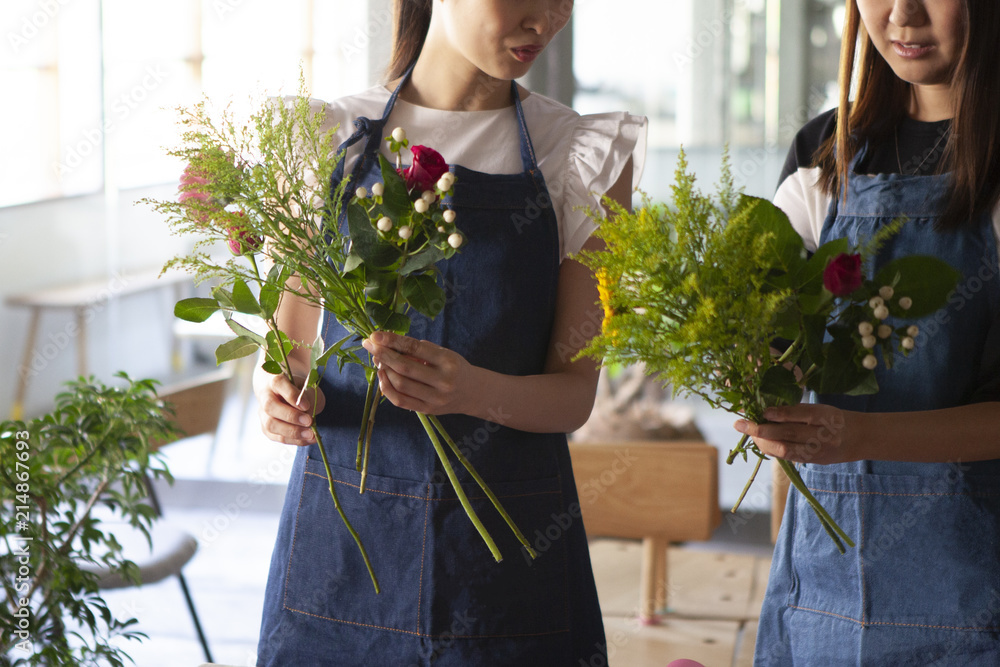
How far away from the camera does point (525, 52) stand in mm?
1263

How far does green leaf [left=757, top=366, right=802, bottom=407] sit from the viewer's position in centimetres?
103

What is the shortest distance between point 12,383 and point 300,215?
9.96 ft

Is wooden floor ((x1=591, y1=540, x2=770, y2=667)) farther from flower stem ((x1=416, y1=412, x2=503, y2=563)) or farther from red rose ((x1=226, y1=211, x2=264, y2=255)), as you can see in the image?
red rose ((x1=226, y1=211, x2=264, y2=255))

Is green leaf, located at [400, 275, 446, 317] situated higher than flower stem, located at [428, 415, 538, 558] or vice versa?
green leaf, located at [400, 275, 446, 317]

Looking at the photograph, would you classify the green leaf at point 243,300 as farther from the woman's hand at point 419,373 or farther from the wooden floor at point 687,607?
the wooden floor at point 687,607

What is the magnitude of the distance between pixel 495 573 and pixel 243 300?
0.49 metres

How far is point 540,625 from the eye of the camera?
50.3 inches

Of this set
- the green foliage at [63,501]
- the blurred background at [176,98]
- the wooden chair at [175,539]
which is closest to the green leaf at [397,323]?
the green foliage at [63,501]

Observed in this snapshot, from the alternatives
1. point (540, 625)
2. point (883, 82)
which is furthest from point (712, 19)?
point (540, 625)

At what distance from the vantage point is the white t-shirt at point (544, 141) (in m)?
1.33

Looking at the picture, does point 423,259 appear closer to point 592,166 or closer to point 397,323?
point 397,323

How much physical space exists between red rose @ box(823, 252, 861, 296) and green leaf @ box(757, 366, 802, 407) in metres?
0.11

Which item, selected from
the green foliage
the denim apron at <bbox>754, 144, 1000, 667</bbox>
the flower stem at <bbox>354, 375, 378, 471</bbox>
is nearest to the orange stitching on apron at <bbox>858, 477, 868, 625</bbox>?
the denim apron at <bbox>754, 144, 1000, 667</bbox>

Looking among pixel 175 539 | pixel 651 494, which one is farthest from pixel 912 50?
pixel 651 494
